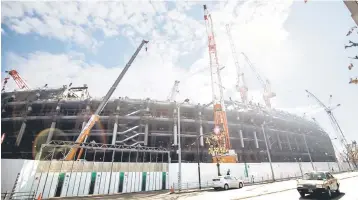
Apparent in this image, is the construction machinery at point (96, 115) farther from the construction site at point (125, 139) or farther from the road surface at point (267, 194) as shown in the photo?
the road surface at point (267, 194)

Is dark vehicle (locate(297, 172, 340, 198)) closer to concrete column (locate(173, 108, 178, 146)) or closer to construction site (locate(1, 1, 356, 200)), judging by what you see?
construction site (locate(1, 1, 356, 200))

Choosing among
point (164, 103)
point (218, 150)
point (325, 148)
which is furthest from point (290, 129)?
point (164, 103)

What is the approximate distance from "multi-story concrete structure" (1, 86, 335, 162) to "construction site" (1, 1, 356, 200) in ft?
0.74

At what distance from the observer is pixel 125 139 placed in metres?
45.1

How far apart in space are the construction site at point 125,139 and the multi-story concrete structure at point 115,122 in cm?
23

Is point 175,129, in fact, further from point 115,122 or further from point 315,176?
point 315,176

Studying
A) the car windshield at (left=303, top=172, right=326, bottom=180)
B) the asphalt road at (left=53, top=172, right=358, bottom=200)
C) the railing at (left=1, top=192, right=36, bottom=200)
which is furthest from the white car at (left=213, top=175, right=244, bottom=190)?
the railing at (left=1, top=192, right=36, bottom=200)

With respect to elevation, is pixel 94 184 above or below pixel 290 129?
below

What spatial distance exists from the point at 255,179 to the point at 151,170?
19817 millimetres

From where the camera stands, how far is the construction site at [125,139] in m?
22.2

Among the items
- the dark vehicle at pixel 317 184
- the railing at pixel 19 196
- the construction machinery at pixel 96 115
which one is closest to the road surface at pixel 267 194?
the dark vehicle at pixel 317 184

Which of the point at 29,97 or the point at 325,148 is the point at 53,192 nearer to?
the point at 29,97

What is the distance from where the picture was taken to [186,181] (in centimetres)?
2741

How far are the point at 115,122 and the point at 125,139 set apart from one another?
4.54 metres
